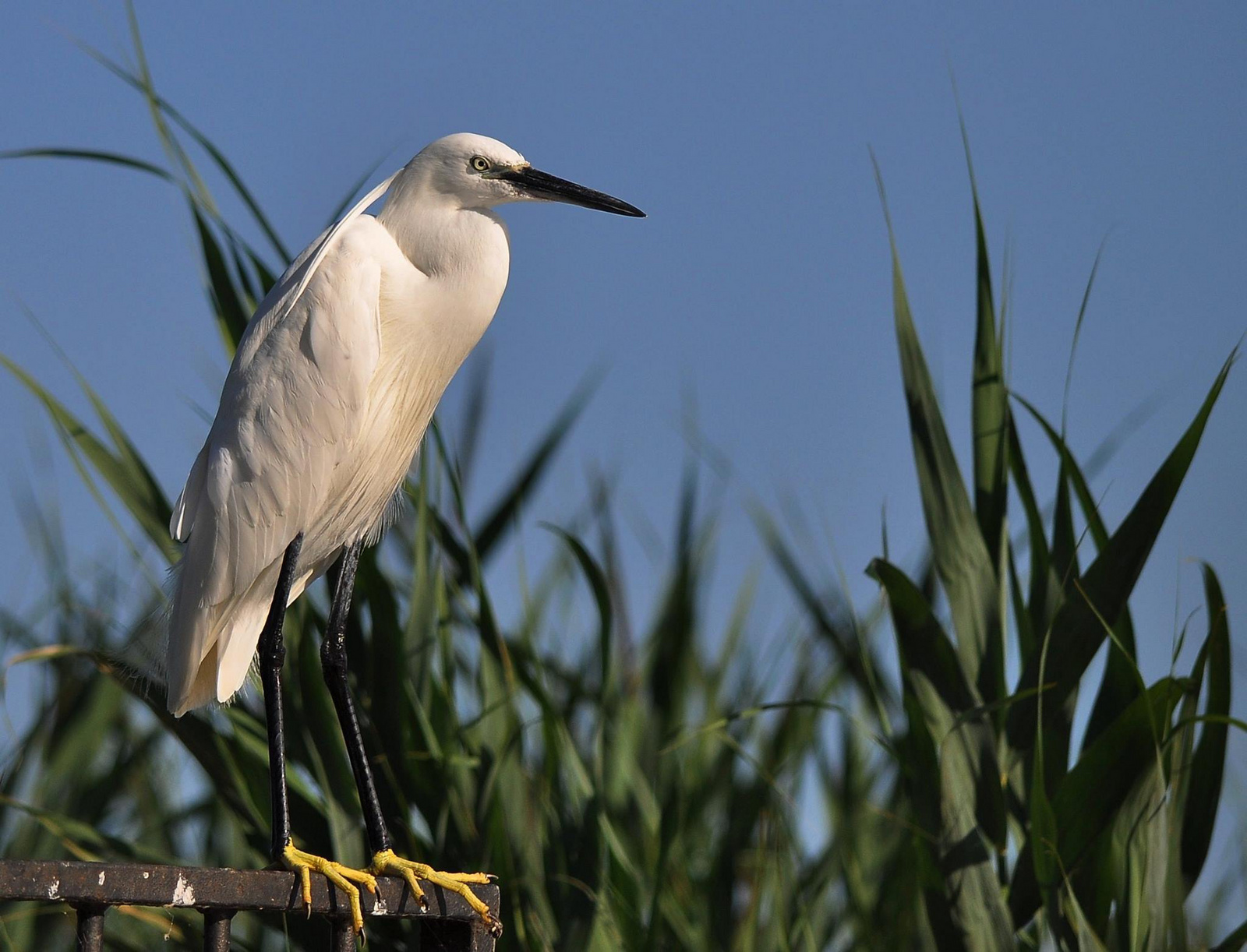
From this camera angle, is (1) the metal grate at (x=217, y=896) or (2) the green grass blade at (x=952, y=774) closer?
(1) the metal grate at (x=217, y=896)

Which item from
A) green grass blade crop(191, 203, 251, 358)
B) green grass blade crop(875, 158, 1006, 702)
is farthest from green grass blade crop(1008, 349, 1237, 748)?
green grass blade crop(191, 203, 251, 358)

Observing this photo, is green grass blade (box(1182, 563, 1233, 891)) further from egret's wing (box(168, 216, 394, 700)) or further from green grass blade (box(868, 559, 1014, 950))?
egret's wing (box(168, 216, 394, 700))

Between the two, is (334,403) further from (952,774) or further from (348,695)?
(952,774)

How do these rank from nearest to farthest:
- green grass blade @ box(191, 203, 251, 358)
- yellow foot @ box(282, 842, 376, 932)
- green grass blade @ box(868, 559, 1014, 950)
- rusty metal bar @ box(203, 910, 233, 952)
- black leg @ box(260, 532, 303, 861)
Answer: rusty metal bar @ box(203, 910, 233, 952)
yellow foot @ box(282, 842, 376, 932)
black leg @ box(260, 532, 303, 861)
green grass blade @ box(868, 559, 1014, 950)
green grass blade @ box(191, 203, 251, 358)

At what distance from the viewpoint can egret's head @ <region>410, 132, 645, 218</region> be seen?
1.54m

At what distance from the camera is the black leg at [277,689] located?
1.32 meters

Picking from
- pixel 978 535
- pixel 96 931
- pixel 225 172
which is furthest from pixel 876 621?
pixel 96 931

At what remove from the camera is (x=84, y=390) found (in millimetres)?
1742

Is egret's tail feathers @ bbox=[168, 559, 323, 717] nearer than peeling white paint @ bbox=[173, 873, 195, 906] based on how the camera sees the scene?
No

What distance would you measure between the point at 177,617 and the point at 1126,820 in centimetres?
117

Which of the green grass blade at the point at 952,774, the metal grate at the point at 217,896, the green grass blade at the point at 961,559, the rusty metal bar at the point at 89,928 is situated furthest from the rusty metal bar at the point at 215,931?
the green grass blade at the point at 961,559

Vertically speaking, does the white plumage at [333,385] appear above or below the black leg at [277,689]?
above

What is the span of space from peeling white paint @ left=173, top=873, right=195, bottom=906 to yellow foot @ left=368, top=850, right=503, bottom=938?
31 cm

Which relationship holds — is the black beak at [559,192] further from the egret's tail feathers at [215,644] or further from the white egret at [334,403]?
the egret's tail feathers at [215,644]
